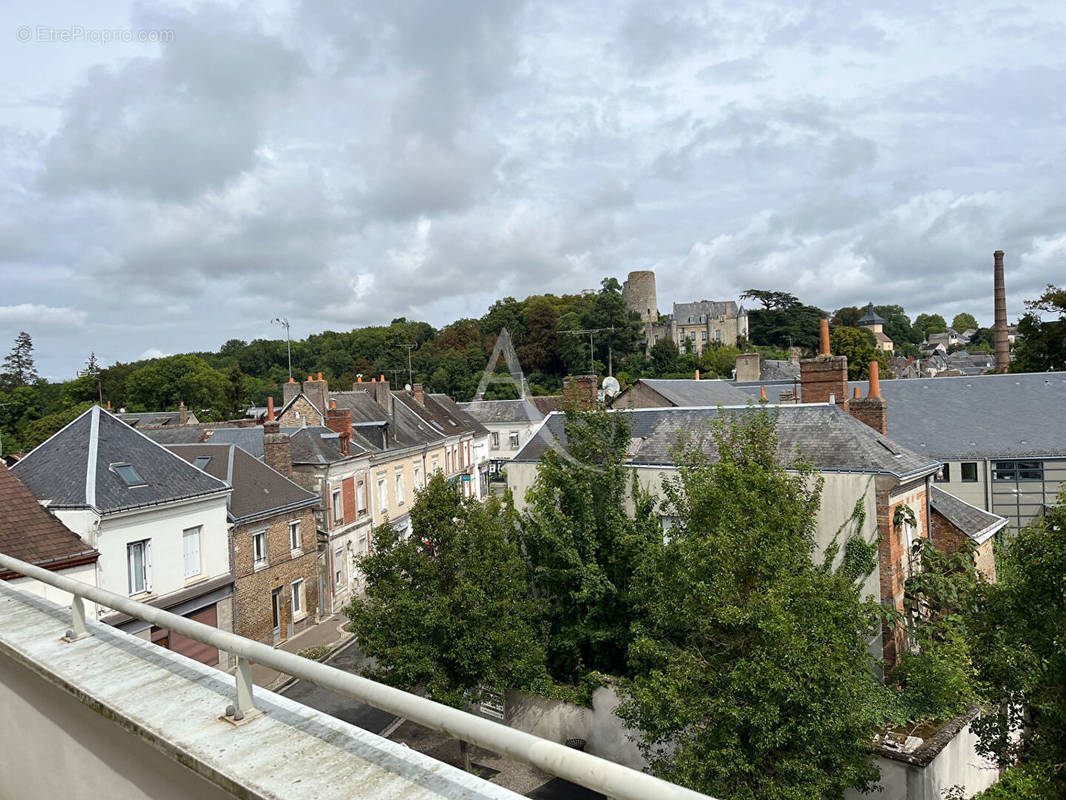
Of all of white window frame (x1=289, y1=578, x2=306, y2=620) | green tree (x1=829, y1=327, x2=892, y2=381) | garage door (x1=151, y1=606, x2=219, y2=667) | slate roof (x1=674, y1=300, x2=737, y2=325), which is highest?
slate roof (x1=674, y1=300, x2=737, y2=325)

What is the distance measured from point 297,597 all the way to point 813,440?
17990mm

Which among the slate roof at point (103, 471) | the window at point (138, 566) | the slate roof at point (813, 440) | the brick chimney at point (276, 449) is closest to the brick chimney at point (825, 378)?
the slate roof at point (813, 440)

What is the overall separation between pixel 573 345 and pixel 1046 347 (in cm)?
3061

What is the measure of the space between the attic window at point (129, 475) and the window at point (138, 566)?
1.67m

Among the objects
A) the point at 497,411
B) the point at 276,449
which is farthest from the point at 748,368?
the point at 276,449

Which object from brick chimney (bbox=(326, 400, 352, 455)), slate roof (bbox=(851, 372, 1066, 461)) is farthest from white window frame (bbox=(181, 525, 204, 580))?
slate roof (bbox=(851, 372, 1066, 461))

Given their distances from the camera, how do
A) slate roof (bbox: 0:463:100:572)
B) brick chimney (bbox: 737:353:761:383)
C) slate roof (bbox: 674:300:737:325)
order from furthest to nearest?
slate roof (bbox: 674:300:737:325)
brick chimney (bbox: 737:353:761:383)
slate roof (bbox: 0:463:100:572)

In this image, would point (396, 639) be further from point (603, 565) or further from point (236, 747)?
point (236, 747)

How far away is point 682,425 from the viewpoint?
1970cm

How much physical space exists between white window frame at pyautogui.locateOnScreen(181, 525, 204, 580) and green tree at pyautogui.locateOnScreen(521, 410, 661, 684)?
997 cm

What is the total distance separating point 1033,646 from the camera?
762 centimetres

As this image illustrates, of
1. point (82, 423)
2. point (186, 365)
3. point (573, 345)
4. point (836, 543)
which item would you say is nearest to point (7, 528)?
point (82, 423)

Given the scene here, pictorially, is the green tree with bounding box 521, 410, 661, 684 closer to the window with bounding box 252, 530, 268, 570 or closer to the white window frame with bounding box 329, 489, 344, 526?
the window with bounding box 252, 530, 268, 570

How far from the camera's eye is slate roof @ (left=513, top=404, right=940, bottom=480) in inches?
613
